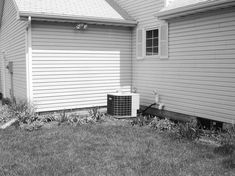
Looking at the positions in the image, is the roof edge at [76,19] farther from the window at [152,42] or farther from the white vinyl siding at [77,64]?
the window at [152,42]

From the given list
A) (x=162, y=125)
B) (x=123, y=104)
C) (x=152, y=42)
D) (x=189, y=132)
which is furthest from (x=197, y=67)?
(x=123, y=104)

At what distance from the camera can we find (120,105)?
8.89 meters

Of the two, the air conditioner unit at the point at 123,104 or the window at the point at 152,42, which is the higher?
the window at the point at 152,42

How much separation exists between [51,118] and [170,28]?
14.2 ft

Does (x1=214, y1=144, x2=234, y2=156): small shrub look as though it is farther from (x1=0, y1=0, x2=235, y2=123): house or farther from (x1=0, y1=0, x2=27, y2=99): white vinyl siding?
(x1=0, y1=0, x2=27, y2=99): white vinyl siding

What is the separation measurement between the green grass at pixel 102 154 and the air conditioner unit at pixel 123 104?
60.3 inches

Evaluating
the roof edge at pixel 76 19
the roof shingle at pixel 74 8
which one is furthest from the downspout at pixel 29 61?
the roof shingle at pixel 74 8

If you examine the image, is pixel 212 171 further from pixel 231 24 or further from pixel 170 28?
pixel 170 28

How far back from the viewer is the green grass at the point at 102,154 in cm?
479

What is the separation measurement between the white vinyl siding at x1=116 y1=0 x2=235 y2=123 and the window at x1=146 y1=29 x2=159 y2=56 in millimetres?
289

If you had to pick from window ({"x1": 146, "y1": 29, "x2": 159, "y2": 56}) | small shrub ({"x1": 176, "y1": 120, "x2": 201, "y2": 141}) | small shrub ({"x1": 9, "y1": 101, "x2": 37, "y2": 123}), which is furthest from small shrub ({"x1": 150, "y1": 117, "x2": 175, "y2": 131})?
small shrub ({"x1": 9, "y1": 101, "x2": 37, "y2": 123})

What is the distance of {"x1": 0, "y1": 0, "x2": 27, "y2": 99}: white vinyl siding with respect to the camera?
9445 millimetres

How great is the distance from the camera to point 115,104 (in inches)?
349

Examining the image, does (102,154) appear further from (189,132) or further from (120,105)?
(120,105)
